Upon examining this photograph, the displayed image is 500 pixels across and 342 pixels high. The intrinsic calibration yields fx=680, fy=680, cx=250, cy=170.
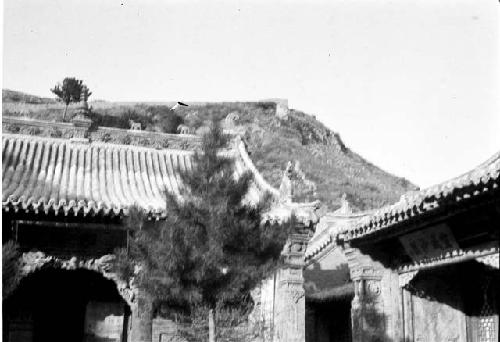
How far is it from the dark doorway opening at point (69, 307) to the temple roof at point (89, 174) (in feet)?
6.09

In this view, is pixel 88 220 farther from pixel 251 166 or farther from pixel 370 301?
pixel 370 301

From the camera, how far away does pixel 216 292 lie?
830 cm

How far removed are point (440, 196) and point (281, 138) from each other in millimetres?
70960

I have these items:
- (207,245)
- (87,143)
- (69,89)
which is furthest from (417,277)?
(69,89)

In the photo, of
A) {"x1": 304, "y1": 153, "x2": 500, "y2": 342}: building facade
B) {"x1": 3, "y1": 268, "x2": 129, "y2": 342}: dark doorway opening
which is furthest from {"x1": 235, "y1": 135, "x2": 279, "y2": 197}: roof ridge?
{"x1": 3, "y1": 268, "x2": 129, "y2": 342}: dark doorway opening

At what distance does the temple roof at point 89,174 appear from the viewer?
11859mm

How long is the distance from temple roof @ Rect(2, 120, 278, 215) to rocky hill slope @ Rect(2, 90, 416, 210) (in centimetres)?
3966

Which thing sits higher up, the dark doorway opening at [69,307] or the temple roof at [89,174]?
the temple roof at [89,174]

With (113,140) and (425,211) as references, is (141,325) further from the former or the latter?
(425,211)

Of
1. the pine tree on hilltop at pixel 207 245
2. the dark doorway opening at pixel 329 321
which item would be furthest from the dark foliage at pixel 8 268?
the dark doorway opening at pixel 329 321

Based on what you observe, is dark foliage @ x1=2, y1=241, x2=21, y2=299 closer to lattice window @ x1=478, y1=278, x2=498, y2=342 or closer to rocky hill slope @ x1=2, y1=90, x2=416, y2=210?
lattice window @ x1=478, y1=278, x2=498, y2=342

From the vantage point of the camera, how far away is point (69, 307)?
Answer: 1423cm

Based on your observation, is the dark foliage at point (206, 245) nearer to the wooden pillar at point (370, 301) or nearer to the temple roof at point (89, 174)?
the temple roof at point (89, 174)

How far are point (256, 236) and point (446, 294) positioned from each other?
17.2ft
